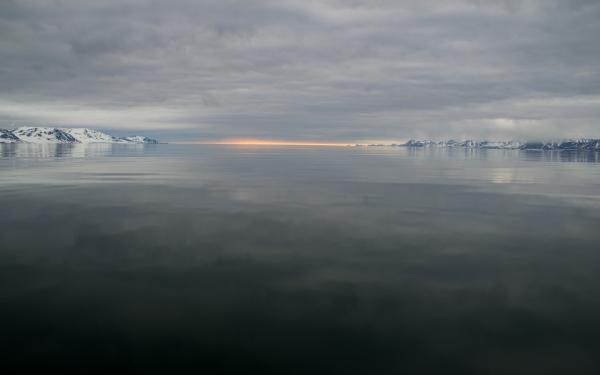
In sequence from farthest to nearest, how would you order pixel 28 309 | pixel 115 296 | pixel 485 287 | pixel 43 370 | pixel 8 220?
pixel 8 220
pixel 485 287
pixel 115 296
pixel 28 309
pixel 43 370

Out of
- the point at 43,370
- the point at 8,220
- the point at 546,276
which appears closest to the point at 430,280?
the point at 546,276

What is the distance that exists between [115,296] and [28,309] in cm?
267

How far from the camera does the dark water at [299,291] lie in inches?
435

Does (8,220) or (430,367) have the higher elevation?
(8,220)

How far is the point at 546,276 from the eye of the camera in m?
17.1

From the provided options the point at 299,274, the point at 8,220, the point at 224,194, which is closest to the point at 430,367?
the point at 299,274

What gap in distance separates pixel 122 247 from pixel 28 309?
737cm

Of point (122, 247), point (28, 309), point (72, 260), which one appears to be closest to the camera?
point (28, 309)

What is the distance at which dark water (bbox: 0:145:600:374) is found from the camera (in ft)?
36.2

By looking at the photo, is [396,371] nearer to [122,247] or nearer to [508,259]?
[508,259]

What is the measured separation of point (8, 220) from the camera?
26.4 meters

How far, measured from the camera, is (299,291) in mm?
15234

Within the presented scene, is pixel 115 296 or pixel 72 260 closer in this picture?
pixel 115 296

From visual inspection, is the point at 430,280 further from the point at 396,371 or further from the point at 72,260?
the point at 72,260
